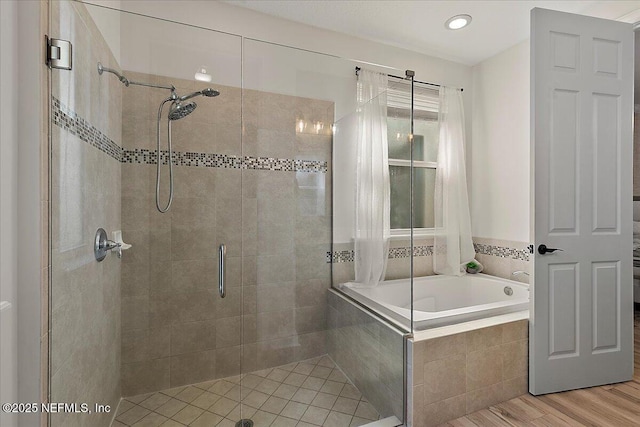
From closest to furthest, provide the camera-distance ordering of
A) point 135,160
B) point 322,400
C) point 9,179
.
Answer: point 9,179 → point 135,160 → point 322,400

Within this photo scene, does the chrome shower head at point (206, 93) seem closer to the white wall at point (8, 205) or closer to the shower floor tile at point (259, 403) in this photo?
the white wall at point (8, 205)

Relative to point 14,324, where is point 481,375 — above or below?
below

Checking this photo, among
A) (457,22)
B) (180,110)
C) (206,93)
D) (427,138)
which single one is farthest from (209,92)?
(457,22)

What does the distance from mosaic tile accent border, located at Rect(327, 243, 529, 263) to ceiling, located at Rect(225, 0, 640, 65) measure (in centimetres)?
178

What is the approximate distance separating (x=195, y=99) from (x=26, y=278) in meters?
1.06

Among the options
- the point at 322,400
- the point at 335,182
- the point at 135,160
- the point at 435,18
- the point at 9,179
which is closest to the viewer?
the point at 9,179

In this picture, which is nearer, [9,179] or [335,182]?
[9,179]

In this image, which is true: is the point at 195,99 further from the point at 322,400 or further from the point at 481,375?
the point at 481,375

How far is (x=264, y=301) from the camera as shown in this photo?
1.80 meters

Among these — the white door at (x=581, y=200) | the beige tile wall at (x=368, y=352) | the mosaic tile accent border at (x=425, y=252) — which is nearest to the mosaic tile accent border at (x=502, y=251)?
the mosaic tile accent border at (x=425, y=252)

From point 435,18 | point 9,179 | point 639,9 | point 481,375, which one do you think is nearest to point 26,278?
point 9,179

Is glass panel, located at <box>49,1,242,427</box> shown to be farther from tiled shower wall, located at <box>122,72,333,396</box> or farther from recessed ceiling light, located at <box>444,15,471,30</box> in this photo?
recessed ceiling light, located at <box>444,15,471,30</box>

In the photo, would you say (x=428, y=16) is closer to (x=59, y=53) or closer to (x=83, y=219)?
(x=59, y=53)

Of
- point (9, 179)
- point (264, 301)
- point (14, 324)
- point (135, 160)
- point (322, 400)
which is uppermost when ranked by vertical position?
point (135, 160)
